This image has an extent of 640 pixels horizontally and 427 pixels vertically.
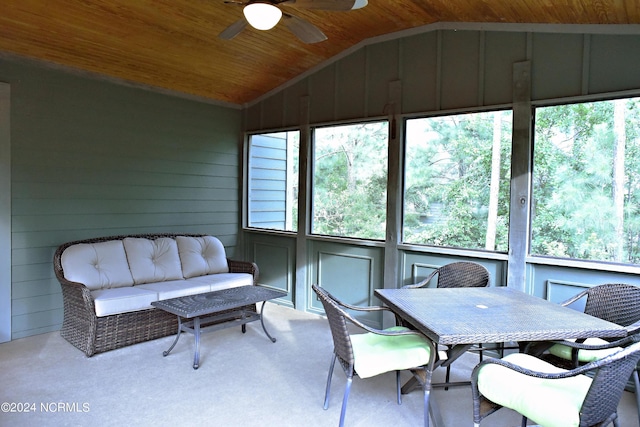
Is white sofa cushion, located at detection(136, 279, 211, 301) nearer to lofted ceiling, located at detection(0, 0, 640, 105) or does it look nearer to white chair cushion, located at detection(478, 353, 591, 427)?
lofted ceiling, located at detection(0, 0, 640, 105)

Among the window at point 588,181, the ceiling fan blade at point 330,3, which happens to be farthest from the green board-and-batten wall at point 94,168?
the window at point 588,181

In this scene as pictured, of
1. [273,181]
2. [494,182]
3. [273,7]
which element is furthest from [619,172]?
[273,181]

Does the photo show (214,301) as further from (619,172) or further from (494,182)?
(619,172)

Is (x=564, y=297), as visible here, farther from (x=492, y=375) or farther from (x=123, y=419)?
(x=123, y=419)

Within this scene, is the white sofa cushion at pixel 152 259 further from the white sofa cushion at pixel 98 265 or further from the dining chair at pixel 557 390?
the dining chair at pixel 557 390

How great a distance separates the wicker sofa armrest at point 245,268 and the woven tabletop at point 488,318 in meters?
2.12

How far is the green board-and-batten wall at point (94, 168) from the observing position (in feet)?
12.9

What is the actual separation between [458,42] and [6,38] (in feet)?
13.0

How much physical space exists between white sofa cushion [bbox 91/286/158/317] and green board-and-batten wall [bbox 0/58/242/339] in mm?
783

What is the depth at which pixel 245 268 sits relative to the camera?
485 cm

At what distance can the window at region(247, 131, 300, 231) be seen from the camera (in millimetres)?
5352

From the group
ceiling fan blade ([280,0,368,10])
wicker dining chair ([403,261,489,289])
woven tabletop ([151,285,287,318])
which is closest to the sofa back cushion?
woven tabletop ([151,285,287,318])

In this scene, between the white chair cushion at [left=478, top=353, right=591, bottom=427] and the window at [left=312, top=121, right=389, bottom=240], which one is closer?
the white chair cushion at [left=478, top=353, right=591, bottom=427]

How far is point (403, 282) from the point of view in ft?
14.0
